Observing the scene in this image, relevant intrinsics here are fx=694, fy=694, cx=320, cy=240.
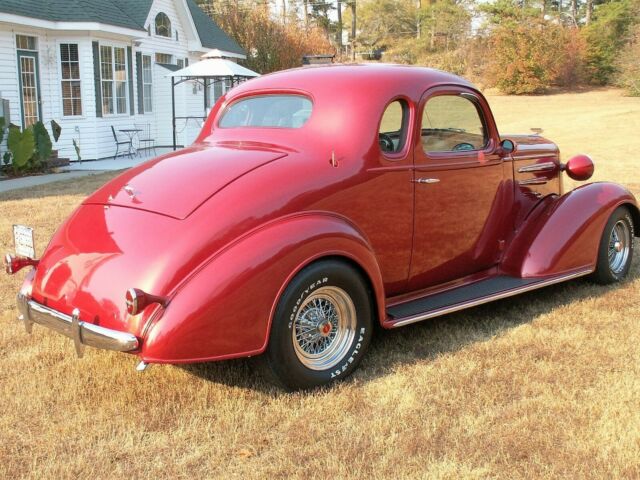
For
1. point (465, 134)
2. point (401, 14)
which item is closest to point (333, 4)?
point (401, 14)

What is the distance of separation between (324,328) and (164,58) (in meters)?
19.1

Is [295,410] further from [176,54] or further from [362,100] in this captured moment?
[176,54]

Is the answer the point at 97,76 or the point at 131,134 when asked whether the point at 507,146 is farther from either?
the point at 131,134

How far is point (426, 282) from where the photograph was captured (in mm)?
4750

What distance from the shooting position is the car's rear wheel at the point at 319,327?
145 inches

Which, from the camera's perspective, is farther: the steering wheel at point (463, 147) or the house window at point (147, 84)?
the house window at point (147, 84)

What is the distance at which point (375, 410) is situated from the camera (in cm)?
365

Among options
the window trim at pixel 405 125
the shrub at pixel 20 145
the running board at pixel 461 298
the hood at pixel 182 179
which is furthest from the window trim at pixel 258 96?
the shrub at pixel 20 145

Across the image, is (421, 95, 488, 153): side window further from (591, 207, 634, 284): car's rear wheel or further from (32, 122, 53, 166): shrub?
(32, 122, 53, 166): shrub

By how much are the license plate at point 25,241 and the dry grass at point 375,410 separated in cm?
68

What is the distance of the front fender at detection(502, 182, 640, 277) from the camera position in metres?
5.20

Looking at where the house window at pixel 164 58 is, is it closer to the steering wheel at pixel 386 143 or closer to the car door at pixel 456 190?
the car door at pixel 456 190

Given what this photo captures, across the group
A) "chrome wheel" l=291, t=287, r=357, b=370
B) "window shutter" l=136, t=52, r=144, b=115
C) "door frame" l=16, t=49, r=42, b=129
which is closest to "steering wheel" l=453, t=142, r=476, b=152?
"chrome wheel" l=291, t=287, r=357, b=370

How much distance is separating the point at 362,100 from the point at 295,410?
1.98m
